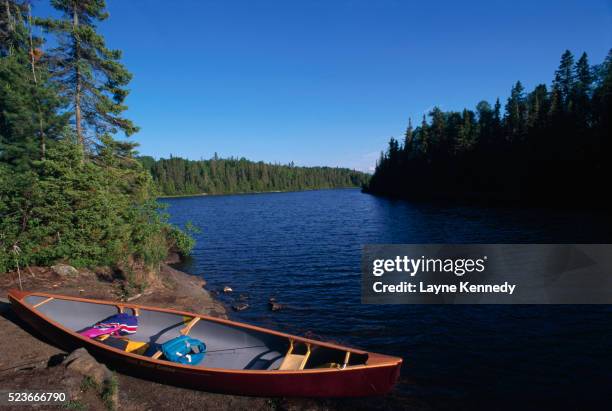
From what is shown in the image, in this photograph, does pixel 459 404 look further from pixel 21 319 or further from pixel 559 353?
pixel 21 319

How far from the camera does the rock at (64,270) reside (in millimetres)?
14555

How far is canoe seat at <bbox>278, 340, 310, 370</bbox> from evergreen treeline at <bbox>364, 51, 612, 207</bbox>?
52.8 meters

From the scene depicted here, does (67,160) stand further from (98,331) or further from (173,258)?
(173,258)

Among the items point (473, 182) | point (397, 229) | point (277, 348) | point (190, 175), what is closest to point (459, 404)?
point (277, 348)

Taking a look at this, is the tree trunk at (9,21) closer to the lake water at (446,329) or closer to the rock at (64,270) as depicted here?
the rock at (64,270)

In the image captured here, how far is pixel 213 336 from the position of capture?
968cm

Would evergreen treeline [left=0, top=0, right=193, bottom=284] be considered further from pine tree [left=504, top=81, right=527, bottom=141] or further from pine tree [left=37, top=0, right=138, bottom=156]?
pine tree [left=504, top=81, right=527, bottom=141]

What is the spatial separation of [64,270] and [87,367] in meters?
9.10

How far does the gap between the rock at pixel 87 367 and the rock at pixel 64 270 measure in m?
8.32

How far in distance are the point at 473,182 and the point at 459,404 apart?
70.0m

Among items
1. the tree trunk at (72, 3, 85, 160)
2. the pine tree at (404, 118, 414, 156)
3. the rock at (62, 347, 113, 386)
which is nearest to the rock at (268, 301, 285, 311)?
the rock at (62, 347, 113, 386)

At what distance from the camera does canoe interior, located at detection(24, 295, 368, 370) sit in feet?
28.6

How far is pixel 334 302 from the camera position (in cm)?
1612

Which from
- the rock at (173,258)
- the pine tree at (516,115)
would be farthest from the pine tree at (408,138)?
the rock at (173,258)
